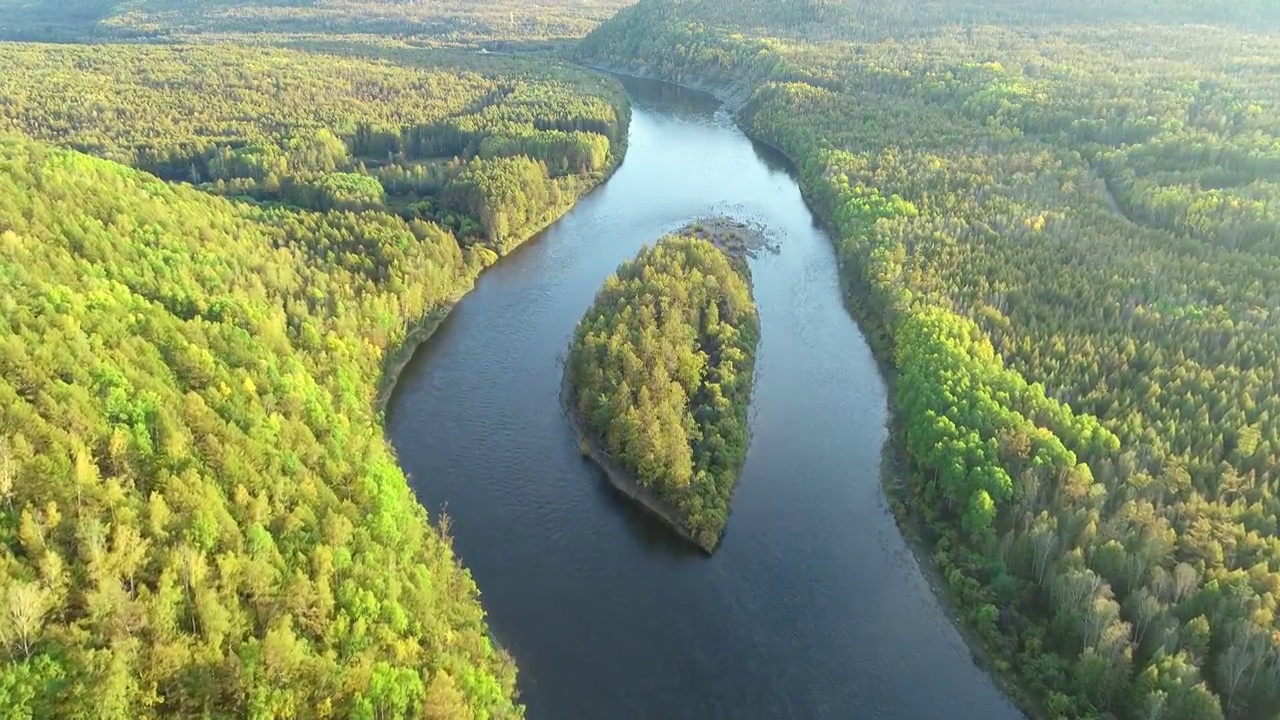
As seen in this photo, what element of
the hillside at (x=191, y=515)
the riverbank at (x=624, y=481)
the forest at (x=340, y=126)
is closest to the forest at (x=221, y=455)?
the hillside at (x=191, y=515)

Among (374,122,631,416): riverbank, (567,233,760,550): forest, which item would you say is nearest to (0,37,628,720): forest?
(374,122,631,416): riverbank

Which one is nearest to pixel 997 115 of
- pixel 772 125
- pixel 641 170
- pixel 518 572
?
pixel 772 125

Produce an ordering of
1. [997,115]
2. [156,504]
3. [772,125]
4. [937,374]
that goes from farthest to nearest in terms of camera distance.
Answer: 1. [772,125]
2. [997,115]
3. [937,374]
4. [156,504]

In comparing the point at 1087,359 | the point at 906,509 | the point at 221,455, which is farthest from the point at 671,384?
the point at 1087,359

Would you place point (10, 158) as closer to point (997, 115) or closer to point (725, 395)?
point (725, 395)

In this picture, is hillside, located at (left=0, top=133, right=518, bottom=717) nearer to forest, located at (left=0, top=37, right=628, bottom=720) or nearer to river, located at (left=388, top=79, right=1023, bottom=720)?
forest, located at (left=0, top=37, right=628, bottom=720)

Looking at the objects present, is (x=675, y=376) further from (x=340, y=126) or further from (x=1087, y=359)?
(x=340, y=126)
